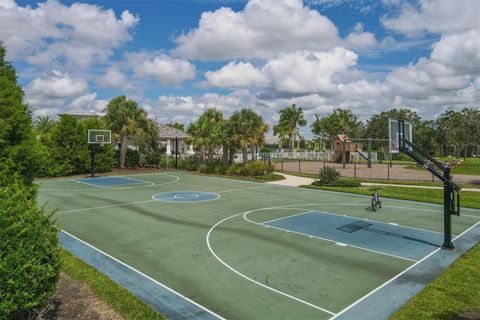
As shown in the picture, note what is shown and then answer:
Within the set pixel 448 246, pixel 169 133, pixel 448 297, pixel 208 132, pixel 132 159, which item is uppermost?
pixel 169 133

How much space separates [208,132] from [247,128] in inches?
187

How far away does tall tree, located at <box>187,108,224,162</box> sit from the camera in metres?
35.6

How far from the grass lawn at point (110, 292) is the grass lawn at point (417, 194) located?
17.0 meters

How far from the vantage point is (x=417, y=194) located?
2212cm

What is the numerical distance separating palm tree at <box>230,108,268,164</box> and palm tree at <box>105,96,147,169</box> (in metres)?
10.2

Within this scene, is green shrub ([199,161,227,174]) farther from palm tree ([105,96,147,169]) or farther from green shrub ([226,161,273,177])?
palm tree ([105,96,147,169])

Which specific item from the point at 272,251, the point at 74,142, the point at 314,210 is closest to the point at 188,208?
the point at 314,210

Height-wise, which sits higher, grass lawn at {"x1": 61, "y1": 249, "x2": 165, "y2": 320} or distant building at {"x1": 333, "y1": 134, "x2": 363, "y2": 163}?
distant building at {"x1": 333, "y1": 134, "x2": 363, "y2": 163}

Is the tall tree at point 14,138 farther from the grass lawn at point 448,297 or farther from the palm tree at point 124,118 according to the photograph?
the palm tree at point 124,118

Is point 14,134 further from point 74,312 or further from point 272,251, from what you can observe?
point 272,251

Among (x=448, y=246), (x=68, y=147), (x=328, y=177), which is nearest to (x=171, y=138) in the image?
(x=68, y=147)

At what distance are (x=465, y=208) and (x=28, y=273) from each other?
19189mm

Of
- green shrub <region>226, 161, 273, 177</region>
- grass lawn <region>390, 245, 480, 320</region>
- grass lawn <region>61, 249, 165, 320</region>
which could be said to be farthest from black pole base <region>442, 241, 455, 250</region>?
green shrub <region>226, 161, 273, 177</region>

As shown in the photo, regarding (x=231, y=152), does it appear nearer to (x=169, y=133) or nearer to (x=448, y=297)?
(x=169, y=133)
